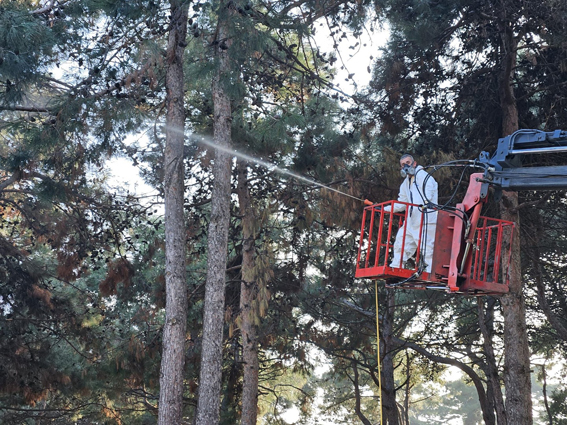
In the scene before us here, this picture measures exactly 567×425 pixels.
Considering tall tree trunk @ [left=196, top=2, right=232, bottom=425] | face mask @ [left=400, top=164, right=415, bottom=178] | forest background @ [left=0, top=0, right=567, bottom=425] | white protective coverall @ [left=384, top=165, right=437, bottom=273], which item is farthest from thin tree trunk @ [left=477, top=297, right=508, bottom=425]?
face mask @ [left=400, top=164, right=415, bottom=178]

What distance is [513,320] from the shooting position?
10422 millimetres

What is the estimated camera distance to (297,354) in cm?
1891

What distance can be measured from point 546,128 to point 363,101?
3.22 metres

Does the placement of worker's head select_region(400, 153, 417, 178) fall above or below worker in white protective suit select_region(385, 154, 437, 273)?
above

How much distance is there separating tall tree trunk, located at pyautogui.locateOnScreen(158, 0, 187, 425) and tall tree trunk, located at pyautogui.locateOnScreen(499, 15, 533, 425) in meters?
5.20

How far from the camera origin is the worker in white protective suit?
7410mm

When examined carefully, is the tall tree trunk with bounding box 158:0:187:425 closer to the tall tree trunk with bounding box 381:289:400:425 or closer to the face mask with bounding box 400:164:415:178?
the face mask with bounding box 400:164:415:178

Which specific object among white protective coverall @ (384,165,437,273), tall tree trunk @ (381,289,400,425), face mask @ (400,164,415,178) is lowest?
tall tree trunk @ (381,289,400,425)

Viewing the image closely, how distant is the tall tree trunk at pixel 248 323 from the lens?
13984 mm

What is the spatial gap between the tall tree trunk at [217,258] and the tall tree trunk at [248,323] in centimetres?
282

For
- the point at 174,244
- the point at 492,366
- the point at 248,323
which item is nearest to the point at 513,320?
the point at 174,244

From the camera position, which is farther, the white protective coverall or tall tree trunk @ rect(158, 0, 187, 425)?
tall tree trunk @ rect(158, 0, 187, 425)

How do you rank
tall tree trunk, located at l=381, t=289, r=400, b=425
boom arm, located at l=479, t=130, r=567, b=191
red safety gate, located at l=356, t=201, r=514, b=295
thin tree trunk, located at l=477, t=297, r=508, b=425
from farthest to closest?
tall tree trunk, located at l=381, t=289, r=400, b=425 < thin tree trunk, located at l=477, t=297, r=508, b=425 < red safety gate, located at l=356, t=201, r=514, b=295 < boom arm, located at l=479, t=130, r=567, b=191

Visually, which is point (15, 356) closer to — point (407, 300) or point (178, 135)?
point (178, 135)
